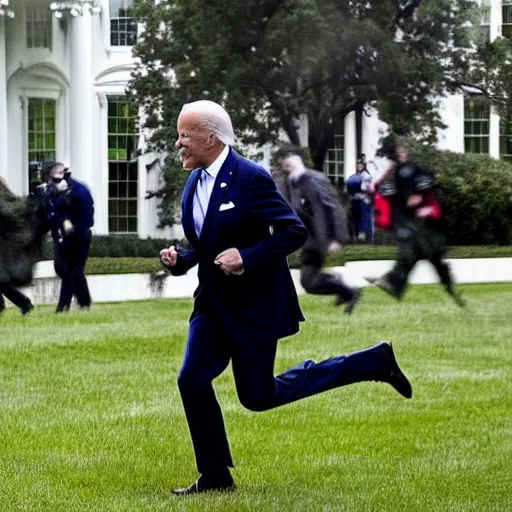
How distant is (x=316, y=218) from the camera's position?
24.1 feet

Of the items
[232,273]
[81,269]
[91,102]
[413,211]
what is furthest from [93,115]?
[413,211]

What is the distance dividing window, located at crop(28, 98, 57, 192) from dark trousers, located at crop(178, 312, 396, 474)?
167cm

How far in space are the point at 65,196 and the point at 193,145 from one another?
2.09 ft

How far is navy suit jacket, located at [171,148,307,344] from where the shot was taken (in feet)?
23.6

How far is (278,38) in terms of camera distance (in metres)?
6.96

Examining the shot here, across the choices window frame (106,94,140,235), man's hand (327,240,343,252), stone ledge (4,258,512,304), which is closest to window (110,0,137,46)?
window frame (106,94,140,235)

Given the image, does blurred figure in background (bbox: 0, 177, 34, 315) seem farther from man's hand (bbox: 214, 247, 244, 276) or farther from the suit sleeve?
the suit sleeve

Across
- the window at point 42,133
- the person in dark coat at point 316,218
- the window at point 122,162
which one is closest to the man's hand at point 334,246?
the person in dark coat at point 316,218

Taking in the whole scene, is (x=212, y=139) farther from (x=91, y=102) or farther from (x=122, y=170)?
(x=122, y=170)

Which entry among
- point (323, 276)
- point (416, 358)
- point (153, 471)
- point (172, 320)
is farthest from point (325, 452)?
point (172, 320)

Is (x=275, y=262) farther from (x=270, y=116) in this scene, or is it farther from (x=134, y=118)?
(x=134, y=118)

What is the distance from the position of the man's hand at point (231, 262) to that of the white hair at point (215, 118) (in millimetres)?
558

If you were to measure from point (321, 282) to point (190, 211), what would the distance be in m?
0.77

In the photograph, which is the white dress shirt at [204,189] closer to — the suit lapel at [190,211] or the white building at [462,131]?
the suit lapel at [190,211]
